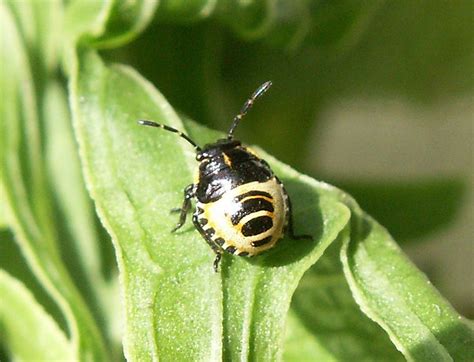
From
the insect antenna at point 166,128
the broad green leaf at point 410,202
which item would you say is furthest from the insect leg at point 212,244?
the broad green leaf at point 410,202

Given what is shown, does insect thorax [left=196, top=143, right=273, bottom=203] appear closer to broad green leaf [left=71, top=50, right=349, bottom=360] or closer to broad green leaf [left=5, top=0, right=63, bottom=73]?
broad green leaf [left=71, top=50, right=349, bottom=360]

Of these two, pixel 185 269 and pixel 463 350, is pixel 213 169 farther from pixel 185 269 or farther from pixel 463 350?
pixel 463 350

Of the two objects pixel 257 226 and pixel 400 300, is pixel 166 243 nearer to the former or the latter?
pixel 257 226

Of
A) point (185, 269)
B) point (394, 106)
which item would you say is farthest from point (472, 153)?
point (185, 269)

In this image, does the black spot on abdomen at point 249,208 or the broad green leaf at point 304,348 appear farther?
the broad green leaf at point 304,348

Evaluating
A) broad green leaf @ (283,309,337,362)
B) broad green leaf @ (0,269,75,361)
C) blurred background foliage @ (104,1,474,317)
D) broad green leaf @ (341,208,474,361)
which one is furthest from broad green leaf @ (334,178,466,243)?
broad green leaf @ (0,269,75,361)

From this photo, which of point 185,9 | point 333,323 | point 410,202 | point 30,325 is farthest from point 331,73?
point 30,325

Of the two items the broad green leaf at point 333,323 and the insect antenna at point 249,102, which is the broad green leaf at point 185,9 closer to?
the insect antenna at point 249,102
